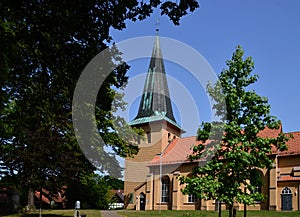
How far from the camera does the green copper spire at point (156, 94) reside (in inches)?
2056

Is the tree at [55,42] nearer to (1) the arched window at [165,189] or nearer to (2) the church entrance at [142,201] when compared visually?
(1) the arched window at [165,189]

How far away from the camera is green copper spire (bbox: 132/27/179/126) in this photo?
2056 inches

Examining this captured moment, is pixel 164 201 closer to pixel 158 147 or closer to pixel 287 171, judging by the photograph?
pixel 158 147

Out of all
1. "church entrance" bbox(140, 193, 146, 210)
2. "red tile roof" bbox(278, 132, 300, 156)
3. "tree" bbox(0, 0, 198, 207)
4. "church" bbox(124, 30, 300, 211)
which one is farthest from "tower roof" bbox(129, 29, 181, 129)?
"tree" bbox(0, 0, 198, 207)

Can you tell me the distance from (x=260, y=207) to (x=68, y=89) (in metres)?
32.2

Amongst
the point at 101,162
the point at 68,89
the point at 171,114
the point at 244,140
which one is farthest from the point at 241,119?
the point at 171,114

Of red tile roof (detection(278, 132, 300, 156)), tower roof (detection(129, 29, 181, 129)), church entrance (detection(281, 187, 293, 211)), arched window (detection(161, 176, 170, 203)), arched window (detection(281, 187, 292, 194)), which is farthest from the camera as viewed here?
tower roof (detection(129, 29, 181, 129))

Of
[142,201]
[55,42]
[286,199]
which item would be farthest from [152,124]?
[55,42]

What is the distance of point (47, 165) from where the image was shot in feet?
65.8

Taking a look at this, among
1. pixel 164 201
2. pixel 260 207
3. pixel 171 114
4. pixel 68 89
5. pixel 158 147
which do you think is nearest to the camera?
pixel 68 89

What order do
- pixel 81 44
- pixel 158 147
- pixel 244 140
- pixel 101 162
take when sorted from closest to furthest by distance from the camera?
pixel 81 44
pixel 244 140
pixel 101 162
pixel 158 147

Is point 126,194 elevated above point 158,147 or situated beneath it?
situated beneath

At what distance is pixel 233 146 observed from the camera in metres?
11.8

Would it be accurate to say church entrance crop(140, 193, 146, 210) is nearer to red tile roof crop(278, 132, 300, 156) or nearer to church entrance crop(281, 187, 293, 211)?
church entrance crop(281, 187, 293, 211)
